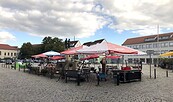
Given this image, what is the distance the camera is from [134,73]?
1531 cm

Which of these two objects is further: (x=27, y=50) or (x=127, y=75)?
(x=27, y=50)

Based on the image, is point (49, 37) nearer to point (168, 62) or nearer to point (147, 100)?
point (168, 62)

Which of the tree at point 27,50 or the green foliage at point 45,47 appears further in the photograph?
the tree at point 27,50

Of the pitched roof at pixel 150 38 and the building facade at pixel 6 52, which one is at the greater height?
the pitched roof at pixel 150 38

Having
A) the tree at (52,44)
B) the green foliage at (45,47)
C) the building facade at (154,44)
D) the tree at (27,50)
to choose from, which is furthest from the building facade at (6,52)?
the building facade at (154,44)

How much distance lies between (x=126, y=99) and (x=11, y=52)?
12063 centimetres

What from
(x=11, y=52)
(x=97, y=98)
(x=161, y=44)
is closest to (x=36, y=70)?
(x=97, y=98)

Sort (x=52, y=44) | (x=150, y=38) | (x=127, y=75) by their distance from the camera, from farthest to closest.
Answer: (x=150, y=38) → (x=52, y=44) → (x=127, y=75)

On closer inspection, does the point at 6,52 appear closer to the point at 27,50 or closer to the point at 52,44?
the point at 27,50

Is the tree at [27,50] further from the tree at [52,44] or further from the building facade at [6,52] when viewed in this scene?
the building facade at [6,52]

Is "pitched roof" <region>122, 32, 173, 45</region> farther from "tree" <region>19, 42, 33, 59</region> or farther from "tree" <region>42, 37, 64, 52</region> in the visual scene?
"tree" <region>19, 42, 33, 59</region>

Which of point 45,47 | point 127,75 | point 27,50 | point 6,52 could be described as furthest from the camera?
point 6,52

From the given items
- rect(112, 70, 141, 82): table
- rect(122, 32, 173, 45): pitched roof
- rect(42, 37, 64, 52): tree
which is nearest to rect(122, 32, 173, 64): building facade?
rect(122, 32, 173, 45): pitched roof

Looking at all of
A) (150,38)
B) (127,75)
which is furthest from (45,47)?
(127,75)
